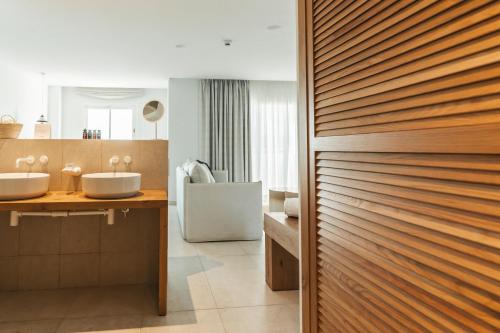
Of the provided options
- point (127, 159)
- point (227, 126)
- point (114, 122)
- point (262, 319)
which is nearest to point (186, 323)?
point (262, 319)

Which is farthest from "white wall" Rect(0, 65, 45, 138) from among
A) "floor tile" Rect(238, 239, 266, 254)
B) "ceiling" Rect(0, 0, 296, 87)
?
"floor tile" Rect(238, 239, 266, 254)

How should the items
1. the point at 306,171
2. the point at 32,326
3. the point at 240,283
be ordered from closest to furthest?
1. the point at 306,171
2. the point at 32,326
3. the point at 240,283

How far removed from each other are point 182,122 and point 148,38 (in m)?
2.43

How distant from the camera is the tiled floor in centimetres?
198

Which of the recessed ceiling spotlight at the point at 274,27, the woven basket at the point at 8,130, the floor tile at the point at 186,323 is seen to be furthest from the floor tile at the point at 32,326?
the recessed ceiling spotlight at the point at 274,27

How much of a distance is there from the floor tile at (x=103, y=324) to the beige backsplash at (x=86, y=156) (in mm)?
896

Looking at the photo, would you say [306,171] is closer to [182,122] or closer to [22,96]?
[182,122]

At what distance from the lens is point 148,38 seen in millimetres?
4598

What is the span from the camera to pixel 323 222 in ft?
3.48

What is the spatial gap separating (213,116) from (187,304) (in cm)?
500

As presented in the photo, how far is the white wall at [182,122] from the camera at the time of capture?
22.5 ft

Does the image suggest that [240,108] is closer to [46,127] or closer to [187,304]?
[46,127]

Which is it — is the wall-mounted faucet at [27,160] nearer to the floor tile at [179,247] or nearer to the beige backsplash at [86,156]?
the beige backsplash at [86,156]

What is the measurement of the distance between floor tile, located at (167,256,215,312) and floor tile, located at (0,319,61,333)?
64cm
